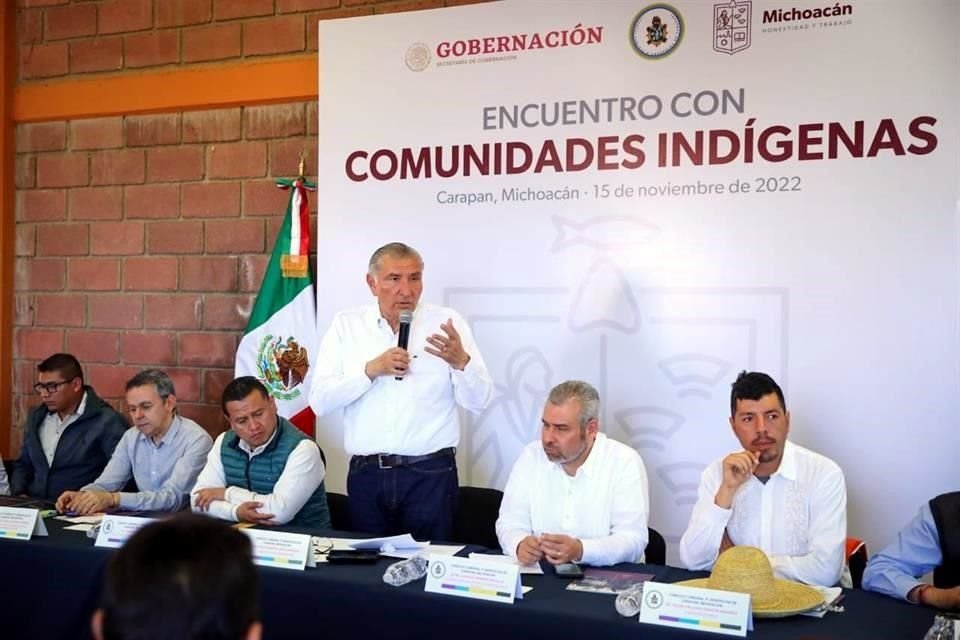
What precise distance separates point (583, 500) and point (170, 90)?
3.12 meters

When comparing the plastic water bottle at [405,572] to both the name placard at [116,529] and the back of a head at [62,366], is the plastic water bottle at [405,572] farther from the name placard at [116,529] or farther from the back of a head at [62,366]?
the back of a head at [62,366]

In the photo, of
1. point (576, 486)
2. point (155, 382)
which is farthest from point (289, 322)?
point (576, 486)

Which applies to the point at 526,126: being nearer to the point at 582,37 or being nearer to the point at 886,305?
the point at 582,37

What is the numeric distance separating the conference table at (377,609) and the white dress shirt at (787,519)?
20 cm

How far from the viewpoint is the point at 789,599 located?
6.97 ft

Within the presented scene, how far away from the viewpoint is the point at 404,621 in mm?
2236

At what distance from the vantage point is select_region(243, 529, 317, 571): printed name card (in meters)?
2.48

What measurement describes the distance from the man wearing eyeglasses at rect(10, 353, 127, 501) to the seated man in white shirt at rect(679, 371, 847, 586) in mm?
2683

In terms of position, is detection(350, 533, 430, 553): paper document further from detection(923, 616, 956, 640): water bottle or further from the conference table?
detection(923, 616, 956, 640): water bottle

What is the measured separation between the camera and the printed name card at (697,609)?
6.43 feet

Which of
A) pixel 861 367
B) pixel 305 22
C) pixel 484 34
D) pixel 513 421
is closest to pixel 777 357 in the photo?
pixel 861 367

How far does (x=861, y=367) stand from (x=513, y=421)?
1325mm

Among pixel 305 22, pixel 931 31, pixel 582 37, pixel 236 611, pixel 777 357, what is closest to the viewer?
pixel 236 611

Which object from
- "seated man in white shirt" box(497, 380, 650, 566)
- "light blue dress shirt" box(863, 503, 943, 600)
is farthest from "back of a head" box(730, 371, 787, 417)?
"light blue dress shirt" box(863, 503, 943, 600)
